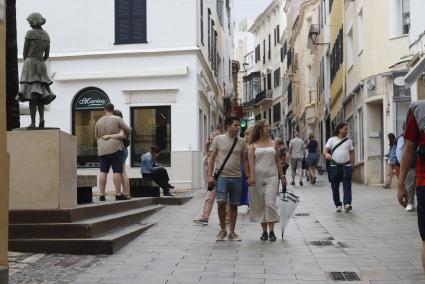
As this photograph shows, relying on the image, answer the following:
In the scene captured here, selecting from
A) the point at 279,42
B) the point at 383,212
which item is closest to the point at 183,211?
the point at 383,212

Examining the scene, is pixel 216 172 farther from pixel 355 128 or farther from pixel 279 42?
pixel 279 42

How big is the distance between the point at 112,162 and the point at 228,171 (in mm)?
2572

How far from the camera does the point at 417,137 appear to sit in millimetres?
5797

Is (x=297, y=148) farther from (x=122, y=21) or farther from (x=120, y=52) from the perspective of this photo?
(x=122, y=21)

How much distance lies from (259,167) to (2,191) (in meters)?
4.26

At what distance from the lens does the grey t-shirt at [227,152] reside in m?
9.44

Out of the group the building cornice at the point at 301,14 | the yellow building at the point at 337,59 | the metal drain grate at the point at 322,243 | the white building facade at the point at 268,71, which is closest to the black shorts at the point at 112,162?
the metal drain grate at the point at 322,243

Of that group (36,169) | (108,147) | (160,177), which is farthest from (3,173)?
(160,177)

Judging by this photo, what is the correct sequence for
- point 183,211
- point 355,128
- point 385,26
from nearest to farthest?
point 183,211, point 385,26, point 355,128

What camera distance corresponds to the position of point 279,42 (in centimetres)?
6956

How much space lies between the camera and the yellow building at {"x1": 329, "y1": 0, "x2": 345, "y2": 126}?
1100 inches

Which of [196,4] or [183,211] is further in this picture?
[196,4]

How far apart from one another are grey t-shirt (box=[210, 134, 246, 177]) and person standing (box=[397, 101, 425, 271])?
3779 millimetres

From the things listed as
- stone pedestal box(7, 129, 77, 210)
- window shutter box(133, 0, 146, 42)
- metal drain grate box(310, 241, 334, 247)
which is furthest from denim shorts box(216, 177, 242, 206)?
window shutter box(133, 0, 146, 42)
